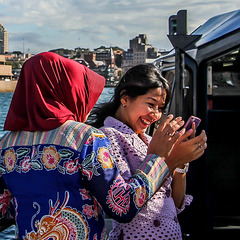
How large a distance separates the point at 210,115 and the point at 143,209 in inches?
117

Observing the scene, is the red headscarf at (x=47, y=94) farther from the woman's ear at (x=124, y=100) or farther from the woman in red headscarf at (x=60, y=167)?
the woman's ear at (x=124, y=100)

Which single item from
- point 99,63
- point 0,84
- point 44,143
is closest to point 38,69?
point 44,143

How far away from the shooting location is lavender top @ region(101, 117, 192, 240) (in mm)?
1993

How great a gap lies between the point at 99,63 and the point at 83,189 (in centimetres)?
15758

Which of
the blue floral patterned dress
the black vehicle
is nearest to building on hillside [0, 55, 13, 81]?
the black vehicle

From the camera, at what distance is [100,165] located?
→ 1.62 metres

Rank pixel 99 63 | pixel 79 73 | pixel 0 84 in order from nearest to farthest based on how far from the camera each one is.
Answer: pixel 79 73, pixel 0 84, pixel 99 63

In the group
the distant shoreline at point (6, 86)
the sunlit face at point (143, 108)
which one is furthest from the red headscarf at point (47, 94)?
the distant shoreline at point (6, 86)

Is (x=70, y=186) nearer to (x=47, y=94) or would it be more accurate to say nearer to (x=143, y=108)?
(x=47, y=94)

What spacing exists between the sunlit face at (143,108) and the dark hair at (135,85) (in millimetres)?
26

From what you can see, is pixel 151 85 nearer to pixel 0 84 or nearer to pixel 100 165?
pixel 100 165

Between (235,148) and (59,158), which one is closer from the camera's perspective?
(59,158)

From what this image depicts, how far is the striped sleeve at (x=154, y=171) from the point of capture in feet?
5.67

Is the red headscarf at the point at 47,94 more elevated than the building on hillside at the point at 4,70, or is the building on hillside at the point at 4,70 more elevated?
the building on hillside at the point at 4,70
